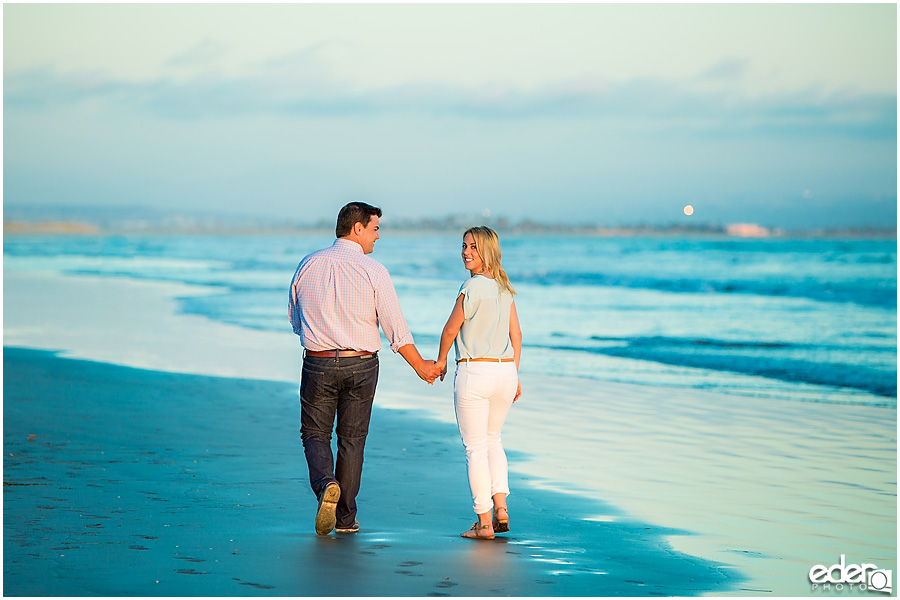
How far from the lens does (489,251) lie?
18.4ft

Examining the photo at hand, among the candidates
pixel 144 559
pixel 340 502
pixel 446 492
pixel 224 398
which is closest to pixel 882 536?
pixel 446 492

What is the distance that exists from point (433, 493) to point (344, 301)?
179cm

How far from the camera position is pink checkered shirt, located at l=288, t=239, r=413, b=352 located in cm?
549

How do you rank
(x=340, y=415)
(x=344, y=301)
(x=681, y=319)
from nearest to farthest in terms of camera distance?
1. (x=344, y=301)
2. (x=340, y=415)
3. (x=681, y=319)

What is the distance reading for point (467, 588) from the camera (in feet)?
15.2

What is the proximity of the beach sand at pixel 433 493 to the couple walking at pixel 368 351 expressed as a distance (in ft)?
1.12

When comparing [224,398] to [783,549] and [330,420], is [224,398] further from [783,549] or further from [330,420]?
[783,549]

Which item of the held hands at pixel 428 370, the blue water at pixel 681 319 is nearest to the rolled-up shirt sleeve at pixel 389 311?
the held hands at pixel 428 370

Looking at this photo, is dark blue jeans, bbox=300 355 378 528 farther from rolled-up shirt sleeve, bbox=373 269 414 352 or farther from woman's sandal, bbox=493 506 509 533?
woman's sandal, bbox=493 506 509 533

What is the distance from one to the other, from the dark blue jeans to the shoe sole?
122 millimetres

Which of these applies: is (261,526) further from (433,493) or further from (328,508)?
(433,493)

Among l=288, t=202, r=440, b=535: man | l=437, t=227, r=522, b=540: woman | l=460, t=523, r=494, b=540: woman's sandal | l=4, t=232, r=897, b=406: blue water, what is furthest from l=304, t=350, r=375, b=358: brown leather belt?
l=4, t=232, r=897, b=406: blue water

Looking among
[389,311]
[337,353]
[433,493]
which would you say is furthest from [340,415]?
[433,493]

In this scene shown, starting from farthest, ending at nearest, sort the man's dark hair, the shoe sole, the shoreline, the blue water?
the blue water, the man's dark hair, the shoe sole, the shoreline
